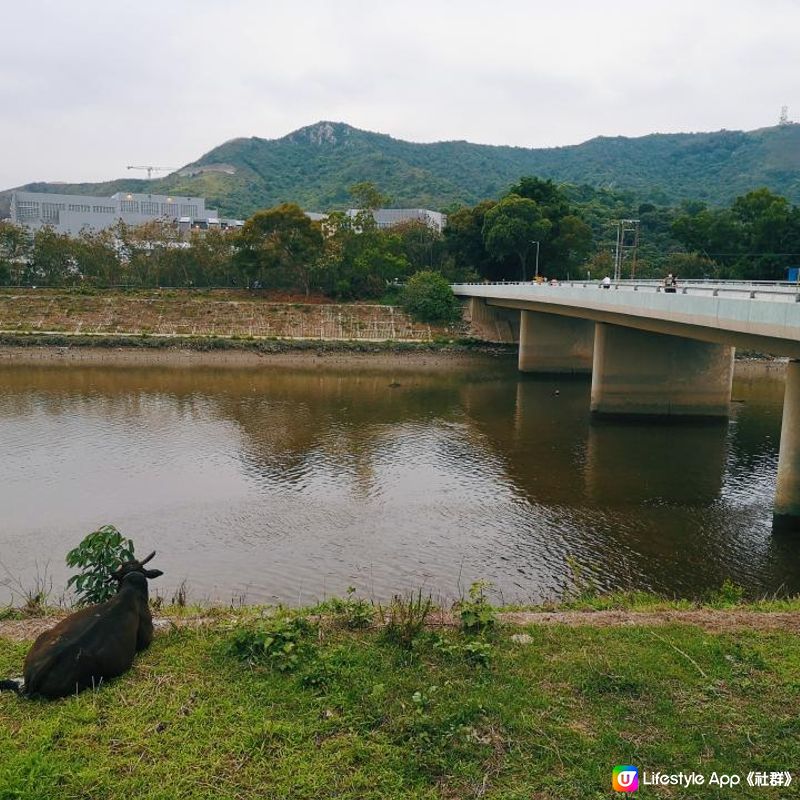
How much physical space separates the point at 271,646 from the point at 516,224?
52919mm

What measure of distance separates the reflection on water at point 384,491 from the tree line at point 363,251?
27274 millimetres

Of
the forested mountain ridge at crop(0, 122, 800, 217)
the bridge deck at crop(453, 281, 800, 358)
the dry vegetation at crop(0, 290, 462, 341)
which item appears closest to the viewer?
the bridge deck at crop(453, 281, 800, 358)

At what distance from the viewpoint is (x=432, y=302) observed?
56.6 m

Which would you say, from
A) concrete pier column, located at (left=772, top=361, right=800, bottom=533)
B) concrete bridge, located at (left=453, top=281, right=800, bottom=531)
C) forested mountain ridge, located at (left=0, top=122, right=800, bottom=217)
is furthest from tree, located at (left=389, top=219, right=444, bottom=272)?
concrete pier column, located at (left=772, top=361, right=800, bottom=533)

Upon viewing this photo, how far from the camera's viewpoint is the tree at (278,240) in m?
60.8

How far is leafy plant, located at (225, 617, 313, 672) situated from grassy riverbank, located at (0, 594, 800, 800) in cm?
3

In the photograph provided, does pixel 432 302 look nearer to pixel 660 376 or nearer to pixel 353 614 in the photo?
pixel 660 376

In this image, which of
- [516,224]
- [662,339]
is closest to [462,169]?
[516,224]

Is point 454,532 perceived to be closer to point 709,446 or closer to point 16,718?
point 16,718

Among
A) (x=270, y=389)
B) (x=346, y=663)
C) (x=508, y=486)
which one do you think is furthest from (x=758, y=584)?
(x=270, y=389)

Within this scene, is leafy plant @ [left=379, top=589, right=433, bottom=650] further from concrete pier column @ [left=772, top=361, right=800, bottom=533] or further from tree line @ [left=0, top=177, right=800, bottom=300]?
tree line @ [left=0, top=177, right=800, bottom=300]

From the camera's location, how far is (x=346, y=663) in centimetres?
703

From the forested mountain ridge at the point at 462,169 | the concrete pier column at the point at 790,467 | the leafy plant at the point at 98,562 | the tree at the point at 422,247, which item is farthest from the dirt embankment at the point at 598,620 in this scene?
the forested mountain ridge at the point at 462,169

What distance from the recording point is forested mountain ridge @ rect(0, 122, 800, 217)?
446 ft
